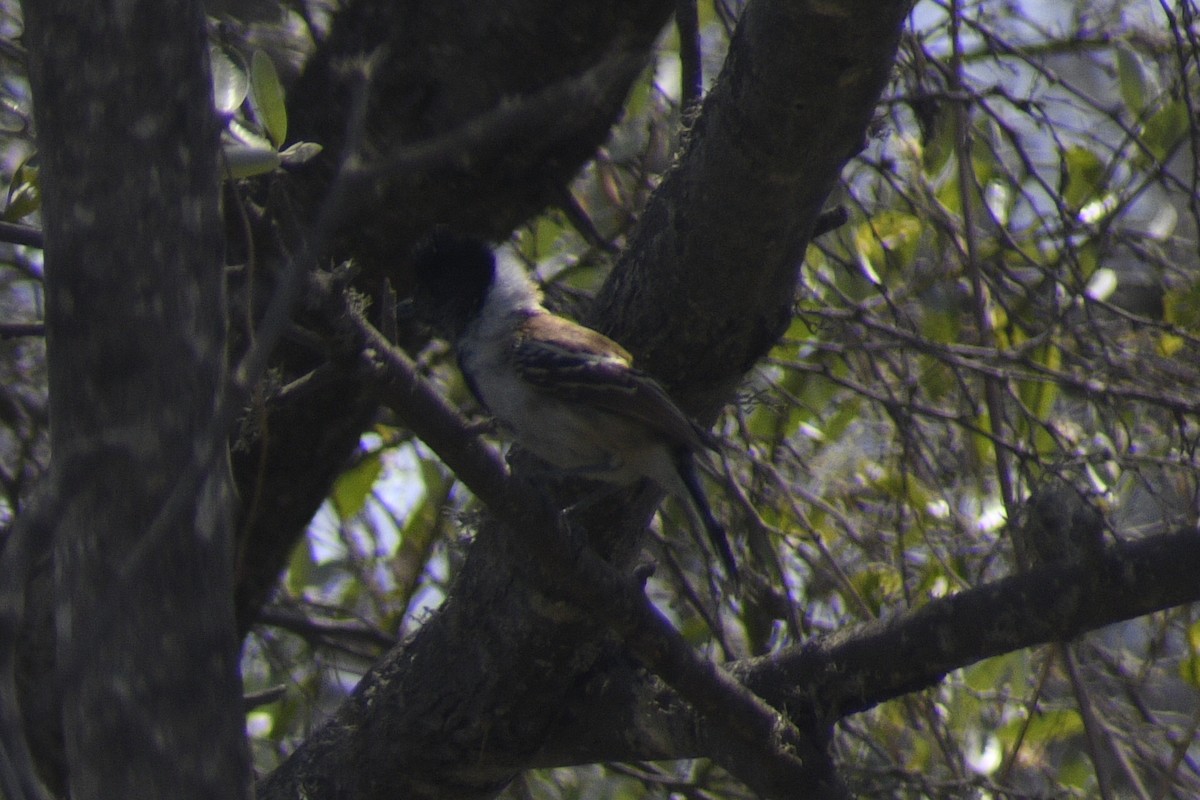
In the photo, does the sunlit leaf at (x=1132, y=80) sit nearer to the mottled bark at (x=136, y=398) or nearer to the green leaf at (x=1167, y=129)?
the green leaf at (x=1167, y=129)

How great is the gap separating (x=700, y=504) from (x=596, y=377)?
0.40m

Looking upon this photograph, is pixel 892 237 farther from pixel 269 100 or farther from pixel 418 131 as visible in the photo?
pixel 269 100

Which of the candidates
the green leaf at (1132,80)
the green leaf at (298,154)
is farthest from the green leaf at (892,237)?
the green leaf at (298,154)

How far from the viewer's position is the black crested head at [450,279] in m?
3.44

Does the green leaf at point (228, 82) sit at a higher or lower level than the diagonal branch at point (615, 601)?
higher

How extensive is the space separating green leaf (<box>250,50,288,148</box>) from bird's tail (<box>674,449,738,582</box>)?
3.73 feet

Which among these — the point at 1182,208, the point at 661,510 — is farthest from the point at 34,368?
the point at 1182,208

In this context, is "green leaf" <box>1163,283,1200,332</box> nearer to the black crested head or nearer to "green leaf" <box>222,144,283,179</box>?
the black crested head

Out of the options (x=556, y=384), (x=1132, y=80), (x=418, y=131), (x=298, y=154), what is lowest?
(x=298, y=154)

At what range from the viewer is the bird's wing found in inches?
114

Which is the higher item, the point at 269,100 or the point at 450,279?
the point at 450,279

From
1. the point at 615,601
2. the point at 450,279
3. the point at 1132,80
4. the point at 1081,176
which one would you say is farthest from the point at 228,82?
the point at 1081,176

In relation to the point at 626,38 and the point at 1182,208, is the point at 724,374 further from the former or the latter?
the point at 1182,208

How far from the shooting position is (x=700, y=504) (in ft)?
10.3
